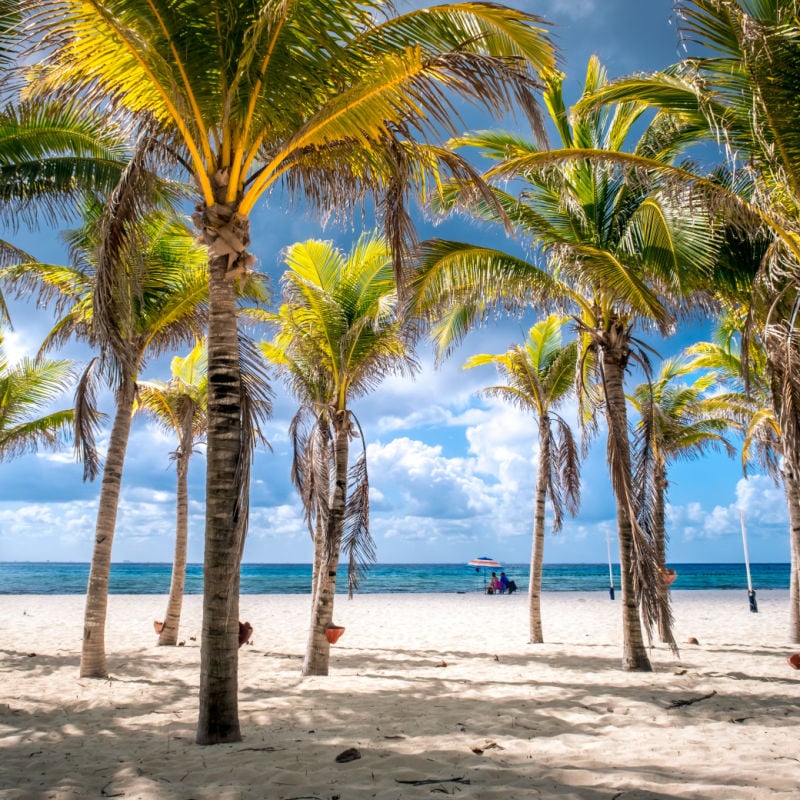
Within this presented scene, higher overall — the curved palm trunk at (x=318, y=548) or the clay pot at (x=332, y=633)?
the curved palm trunk at (x=318, y=548)

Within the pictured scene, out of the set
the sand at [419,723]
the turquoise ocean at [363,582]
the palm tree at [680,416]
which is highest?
the palm tree at [680,416]

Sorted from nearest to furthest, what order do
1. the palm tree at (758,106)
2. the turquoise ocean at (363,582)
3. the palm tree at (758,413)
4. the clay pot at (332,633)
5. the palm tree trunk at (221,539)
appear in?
the palm tree trunk at (221,539)
the palm tree at (758,106)
the clay pot at (332,633)
the palm tree at (758,413)
the turquoise ocean at (363,582)

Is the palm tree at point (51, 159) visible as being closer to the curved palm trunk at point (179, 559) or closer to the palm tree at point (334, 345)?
the palm tree at point (334, 345)

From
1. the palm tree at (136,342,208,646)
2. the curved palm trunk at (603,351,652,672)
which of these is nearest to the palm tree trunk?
the curved palm trunk at (603,351,652,672)

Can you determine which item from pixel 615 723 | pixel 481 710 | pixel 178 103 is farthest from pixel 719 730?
pixel 178 103

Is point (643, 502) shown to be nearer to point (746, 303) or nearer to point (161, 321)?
point (746, 303)

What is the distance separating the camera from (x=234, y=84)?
5.29 metres

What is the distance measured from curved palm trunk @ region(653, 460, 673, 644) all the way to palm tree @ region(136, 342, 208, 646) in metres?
8.61

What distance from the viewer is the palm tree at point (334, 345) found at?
9633 mm

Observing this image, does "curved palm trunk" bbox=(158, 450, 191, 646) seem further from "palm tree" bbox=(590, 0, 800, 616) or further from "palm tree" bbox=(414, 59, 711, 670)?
"palm tree" bbox=(590, 0, 800, 616)

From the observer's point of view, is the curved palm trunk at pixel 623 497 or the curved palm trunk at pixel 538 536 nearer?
the curved palm trunk at pixel 623 497

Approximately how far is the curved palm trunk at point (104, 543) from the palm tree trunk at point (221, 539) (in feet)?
13.7

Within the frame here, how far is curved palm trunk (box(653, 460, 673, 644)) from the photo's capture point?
25.7ft

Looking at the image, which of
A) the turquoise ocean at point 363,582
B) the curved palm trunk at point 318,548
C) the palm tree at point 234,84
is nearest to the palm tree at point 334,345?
the curved palm trunk at point 318,548
